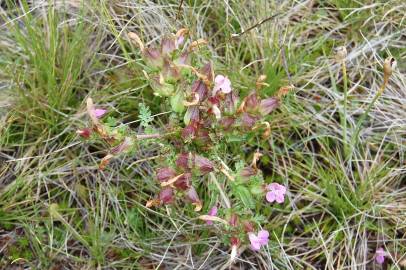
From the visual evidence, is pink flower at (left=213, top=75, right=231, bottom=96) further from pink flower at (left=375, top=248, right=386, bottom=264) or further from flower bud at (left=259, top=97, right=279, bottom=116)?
pink flower at (left=375, top=248, right=386, bottom=264)

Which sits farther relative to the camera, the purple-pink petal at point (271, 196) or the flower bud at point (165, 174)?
the purple-pink petal at point (271, 196)

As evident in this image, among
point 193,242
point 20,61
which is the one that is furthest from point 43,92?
point 193,242

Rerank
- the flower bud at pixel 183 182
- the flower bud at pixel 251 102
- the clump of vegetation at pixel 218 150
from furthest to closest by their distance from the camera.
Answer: the clump of vegetation at pixel 218 150, the flower bud at pixel 251 102, the flower bud at pixel 183 182

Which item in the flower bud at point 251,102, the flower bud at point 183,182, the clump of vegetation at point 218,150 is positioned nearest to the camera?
the flower bud at point 183,182

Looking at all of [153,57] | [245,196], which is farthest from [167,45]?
[245,196]

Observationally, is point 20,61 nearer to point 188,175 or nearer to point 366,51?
point 188,175

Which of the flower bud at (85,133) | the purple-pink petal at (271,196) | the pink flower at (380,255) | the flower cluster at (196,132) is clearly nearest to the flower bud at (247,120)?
the flower cluster at (196,132)

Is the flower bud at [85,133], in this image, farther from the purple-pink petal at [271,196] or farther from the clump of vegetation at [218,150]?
the purple-pink petal at [271,196]

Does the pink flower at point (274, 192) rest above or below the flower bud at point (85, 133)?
below

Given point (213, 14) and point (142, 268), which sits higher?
point (213, 14)
